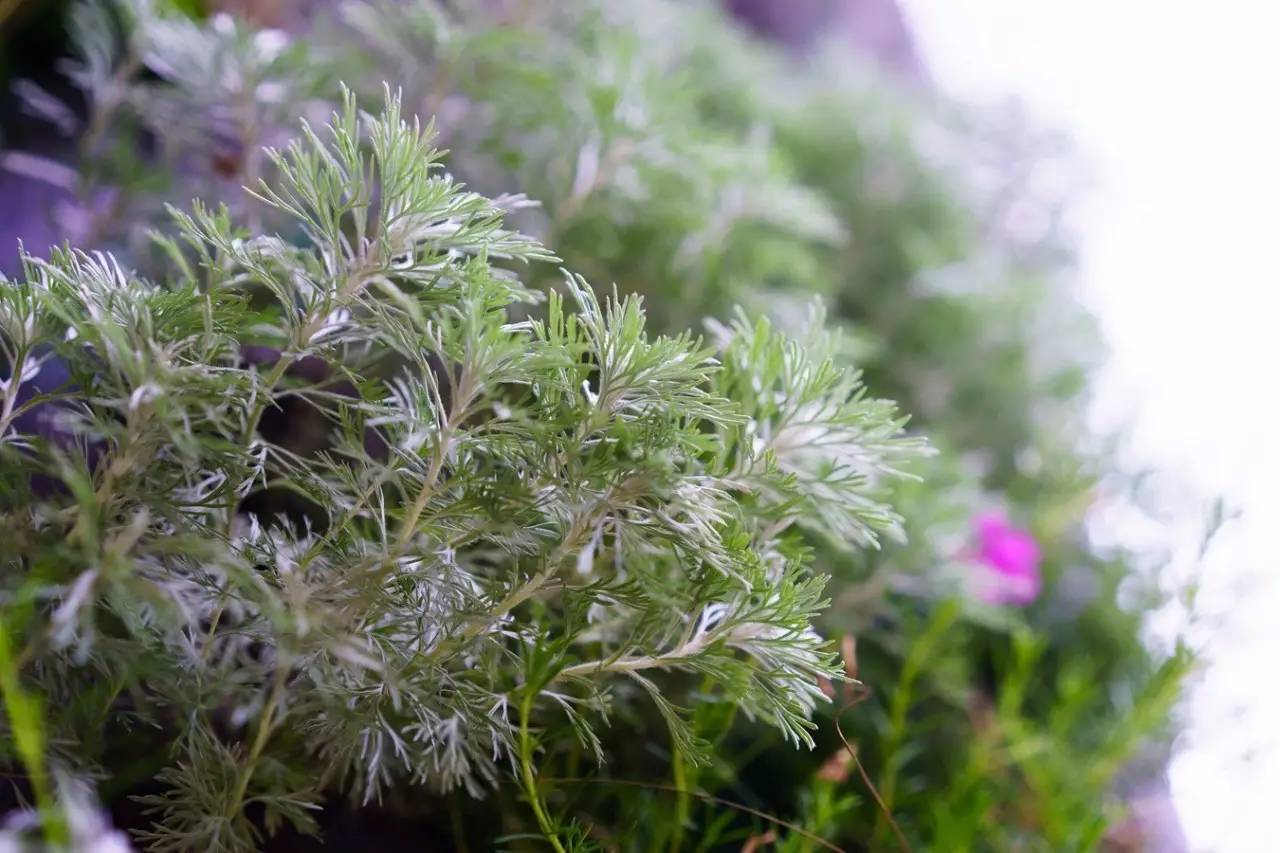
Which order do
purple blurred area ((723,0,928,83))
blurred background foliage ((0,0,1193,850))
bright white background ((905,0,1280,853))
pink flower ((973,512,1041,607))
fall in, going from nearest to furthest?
1. blurred background foliage ((0,0,1193,850))
2. pink flower ((973,512,1041,607))
3. bright white background ((905,0,1280,853))
4. purple blurred area ((723,0,928,83))

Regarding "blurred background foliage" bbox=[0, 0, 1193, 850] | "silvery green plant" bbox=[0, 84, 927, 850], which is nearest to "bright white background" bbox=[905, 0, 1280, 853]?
"blurred background foliage" bbox=[0, 0, 1193, 850]

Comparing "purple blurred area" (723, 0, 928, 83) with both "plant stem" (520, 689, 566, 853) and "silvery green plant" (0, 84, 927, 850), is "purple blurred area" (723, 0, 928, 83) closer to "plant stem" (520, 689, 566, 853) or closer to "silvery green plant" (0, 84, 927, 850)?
"silvery green plant" (0, 84, 927, 850)

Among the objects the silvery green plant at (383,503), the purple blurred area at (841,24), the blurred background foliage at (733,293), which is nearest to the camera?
the silvery green plant at (383,503)

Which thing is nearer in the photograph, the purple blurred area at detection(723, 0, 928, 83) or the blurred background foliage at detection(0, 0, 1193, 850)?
the blurred background foliage at detection(0, 0, 1193, 850)

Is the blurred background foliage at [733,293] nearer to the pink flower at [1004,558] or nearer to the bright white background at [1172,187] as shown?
the pink flower at [1004,558]

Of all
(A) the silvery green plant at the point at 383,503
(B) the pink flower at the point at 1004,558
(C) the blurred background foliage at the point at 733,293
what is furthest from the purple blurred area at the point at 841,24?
(A) the silvery green plant at the point at 383,503

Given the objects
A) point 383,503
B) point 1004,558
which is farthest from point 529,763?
point 1004,558
